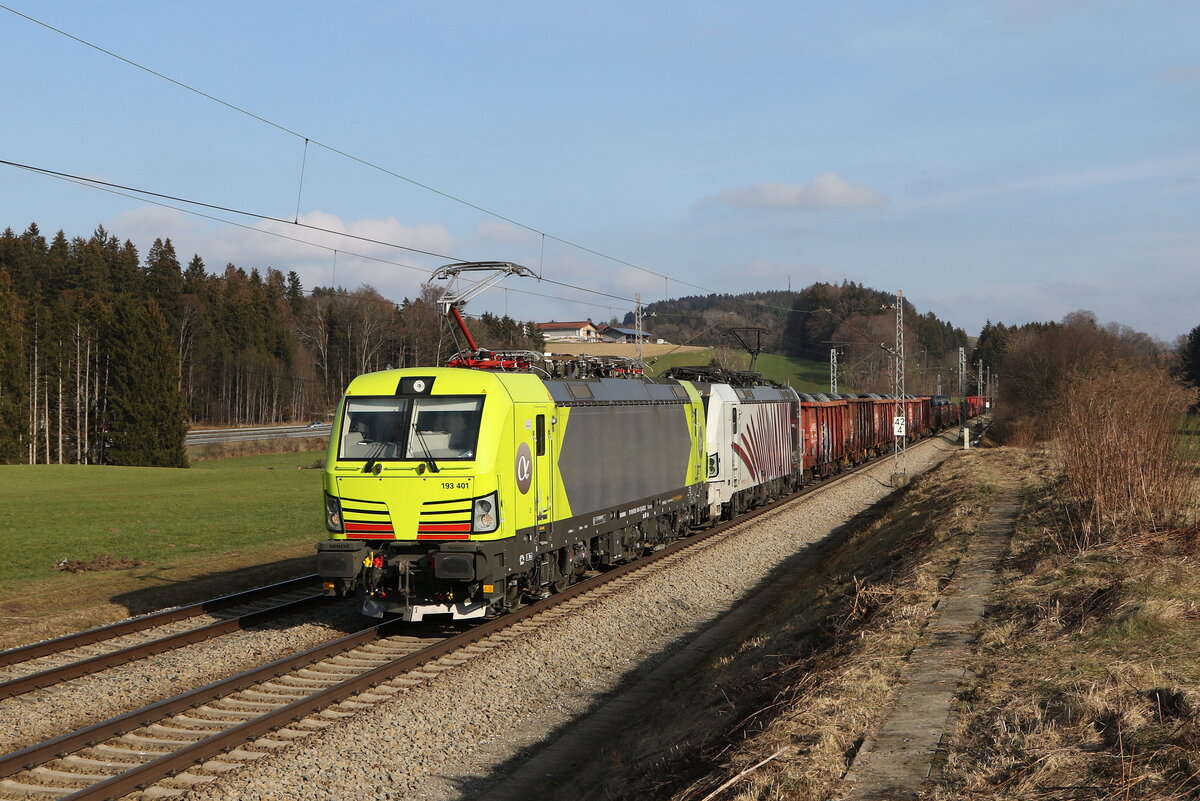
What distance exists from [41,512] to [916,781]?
30.4 m

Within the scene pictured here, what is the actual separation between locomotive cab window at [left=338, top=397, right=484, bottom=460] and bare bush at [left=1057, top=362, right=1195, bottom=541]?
760cm

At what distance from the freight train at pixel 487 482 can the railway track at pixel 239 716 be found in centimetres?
53

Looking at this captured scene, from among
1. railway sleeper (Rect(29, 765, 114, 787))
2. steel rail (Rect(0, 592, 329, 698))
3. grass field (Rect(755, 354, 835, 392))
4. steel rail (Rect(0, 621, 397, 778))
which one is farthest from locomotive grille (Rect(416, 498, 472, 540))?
grass field (Rect(755, 354, 835, 392))

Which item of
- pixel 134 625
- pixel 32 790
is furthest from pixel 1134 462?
pixel 134 625

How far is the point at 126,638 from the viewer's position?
43.7 feet

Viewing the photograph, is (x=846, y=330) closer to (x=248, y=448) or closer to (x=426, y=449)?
(x=248, y=448)

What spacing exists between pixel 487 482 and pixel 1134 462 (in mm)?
7729

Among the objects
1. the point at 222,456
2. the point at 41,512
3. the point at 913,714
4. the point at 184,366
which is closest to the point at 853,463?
the point at 41,512

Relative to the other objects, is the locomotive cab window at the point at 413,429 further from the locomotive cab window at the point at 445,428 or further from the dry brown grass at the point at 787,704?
the dry brown grass at the point at 787,704

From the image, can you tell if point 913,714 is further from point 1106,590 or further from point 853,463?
point 853,463

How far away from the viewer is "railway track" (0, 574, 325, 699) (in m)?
11.3

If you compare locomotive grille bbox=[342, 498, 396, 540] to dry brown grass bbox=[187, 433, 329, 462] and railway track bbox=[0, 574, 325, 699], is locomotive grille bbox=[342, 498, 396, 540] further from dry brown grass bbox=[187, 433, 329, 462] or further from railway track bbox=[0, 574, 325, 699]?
dry brown grass bbox=[187, 433, 329, 462]

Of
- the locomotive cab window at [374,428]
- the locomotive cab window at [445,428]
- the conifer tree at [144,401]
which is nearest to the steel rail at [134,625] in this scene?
the locomotive cab window at [374,428]

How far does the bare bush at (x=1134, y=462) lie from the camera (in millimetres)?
12000
